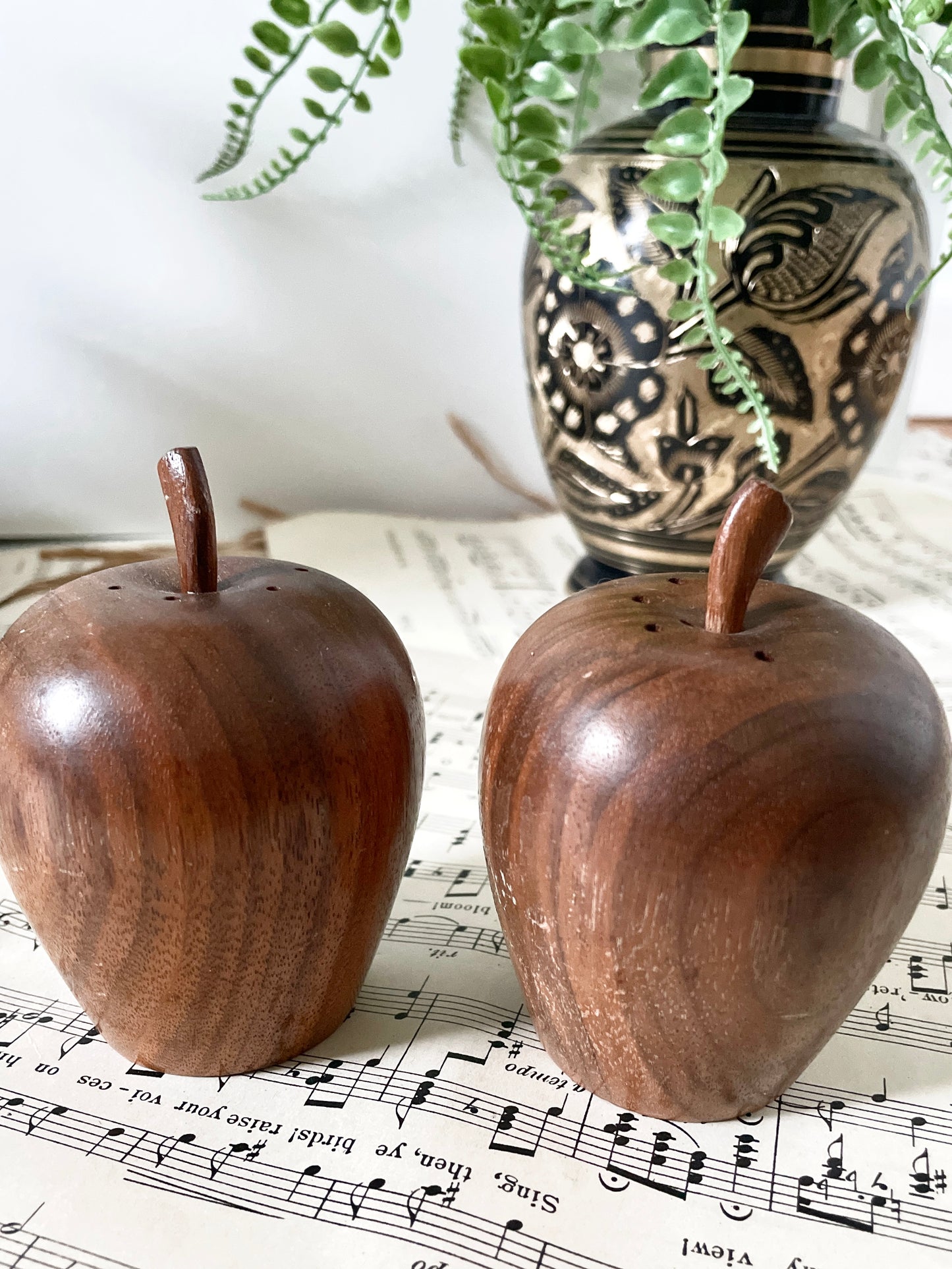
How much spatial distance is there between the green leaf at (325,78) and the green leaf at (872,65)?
0.29 metres

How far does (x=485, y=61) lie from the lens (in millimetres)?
598

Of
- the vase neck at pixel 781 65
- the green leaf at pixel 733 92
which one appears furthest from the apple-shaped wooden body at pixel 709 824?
the vase neck at pixel 781 65

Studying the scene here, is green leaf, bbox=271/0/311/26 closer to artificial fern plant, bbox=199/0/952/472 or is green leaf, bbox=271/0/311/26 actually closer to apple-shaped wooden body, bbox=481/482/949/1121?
artificial fern plant, bbox=199/0/952/472

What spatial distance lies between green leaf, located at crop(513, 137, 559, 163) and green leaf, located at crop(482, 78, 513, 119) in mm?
22

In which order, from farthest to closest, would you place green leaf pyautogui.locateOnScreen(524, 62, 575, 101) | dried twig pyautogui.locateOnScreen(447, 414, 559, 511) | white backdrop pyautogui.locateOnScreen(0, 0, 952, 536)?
dried twig pyautogui.locateOnScreen(447, 414, 559, 511) → white backdrop pyautogui.locateOnScreen(0, 0, 952, 536) → green leaf pyautogui.locateOnScreen(524, 62, 575, 101)

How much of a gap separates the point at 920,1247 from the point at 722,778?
0.53 ft

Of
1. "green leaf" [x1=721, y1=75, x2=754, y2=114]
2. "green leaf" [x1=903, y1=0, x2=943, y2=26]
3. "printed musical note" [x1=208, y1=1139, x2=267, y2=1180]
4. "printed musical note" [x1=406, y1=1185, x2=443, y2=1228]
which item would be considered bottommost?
"printed musical note" [x1=208, y1=1139, x2=267, y2=1180]

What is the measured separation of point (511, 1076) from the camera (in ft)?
1.39

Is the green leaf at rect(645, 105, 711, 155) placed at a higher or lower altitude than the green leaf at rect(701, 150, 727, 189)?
higher

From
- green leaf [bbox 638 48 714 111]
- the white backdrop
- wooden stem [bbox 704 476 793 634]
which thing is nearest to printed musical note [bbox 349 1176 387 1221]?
wooden stem [bbox 704 476 793 634]

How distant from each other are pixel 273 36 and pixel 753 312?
33cm

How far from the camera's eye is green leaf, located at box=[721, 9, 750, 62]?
51 cm

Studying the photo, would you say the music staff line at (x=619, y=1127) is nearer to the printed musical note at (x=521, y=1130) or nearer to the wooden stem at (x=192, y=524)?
the printed musical note at (x=521, y=1130)

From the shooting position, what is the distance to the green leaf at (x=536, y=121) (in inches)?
24.5
